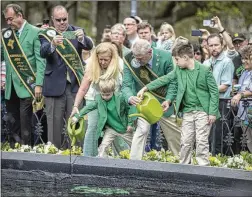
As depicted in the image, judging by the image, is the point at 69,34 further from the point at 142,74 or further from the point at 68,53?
the point at 142,74

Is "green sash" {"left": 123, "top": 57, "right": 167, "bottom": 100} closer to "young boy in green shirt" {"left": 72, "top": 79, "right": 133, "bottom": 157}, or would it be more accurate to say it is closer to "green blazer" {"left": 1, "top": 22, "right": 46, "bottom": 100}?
"young boy in green shirt" {"left": 72, "top": 79, "right": 133, "bottom": 157}

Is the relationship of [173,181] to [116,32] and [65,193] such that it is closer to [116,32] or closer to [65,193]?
[65,193]

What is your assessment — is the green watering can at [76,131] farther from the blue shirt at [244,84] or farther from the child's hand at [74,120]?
the blue shirt at [244,84]

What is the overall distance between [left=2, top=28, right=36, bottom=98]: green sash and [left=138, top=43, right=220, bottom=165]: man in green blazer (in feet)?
7.67

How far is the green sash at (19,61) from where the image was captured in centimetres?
1237

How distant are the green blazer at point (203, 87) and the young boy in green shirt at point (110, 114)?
2.12 feet

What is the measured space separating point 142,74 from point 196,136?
1.14 m

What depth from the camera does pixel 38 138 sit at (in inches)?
471

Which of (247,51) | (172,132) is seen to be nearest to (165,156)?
(172,132)

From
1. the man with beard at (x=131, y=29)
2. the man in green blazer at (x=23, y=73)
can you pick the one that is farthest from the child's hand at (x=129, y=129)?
the man with beard at (x=131, y=29)

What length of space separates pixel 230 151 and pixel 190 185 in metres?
2.41

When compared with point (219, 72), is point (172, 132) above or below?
below

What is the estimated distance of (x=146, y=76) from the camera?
1105 cm

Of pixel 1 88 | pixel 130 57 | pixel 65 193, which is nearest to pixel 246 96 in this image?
pixel 130 57
